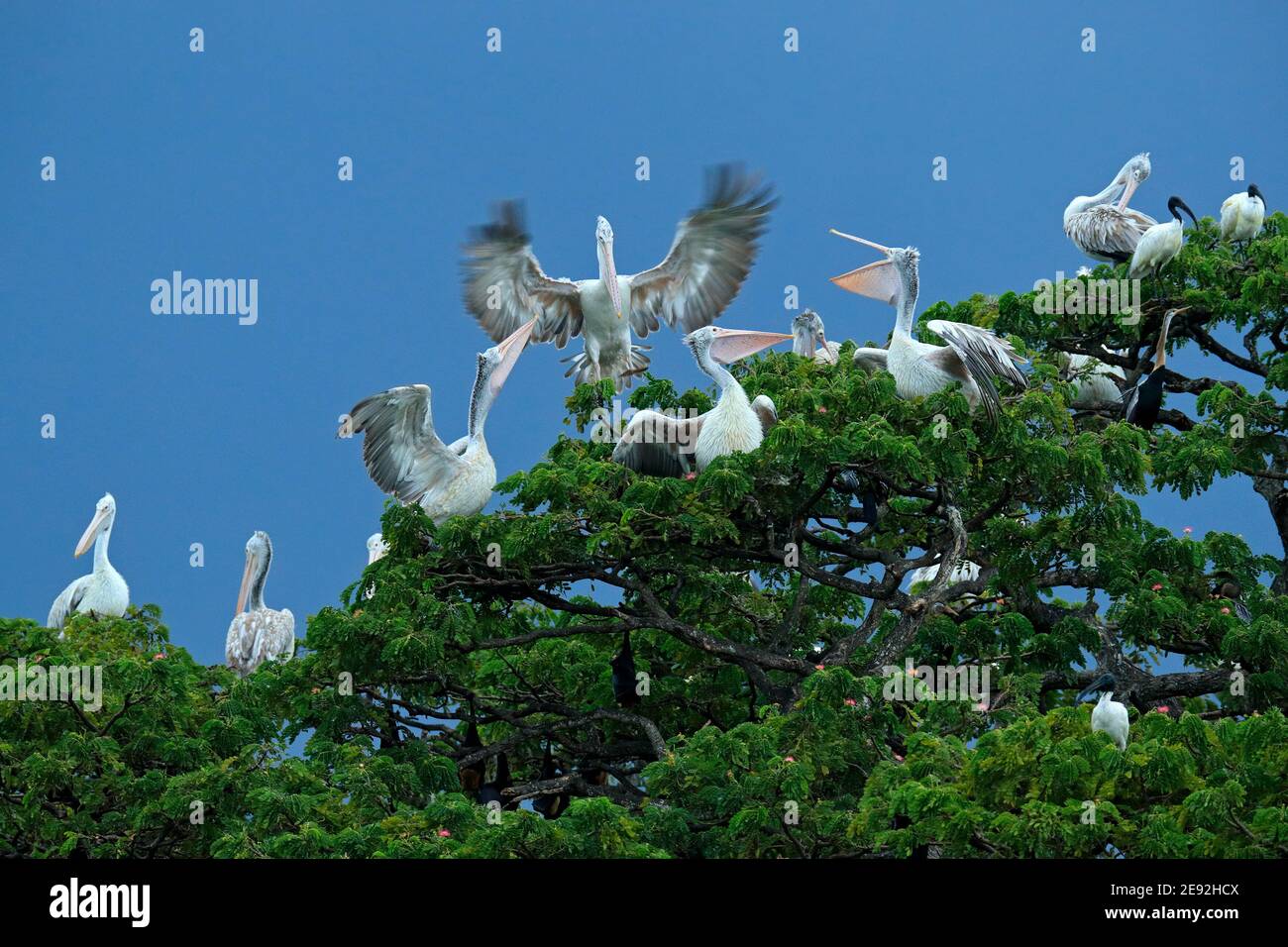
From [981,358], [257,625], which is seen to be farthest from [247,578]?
[981,358]

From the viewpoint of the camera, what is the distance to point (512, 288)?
23094 millimetres

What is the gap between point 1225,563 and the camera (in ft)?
63.9

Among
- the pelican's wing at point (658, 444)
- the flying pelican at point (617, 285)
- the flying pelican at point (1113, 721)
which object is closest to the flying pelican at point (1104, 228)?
the flying pelican at point (617, 285)

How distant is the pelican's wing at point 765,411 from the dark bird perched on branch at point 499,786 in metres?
3.70

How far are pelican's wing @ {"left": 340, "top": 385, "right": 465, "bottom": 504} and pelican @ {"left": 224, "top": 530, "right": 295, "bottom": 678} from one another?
230 inches

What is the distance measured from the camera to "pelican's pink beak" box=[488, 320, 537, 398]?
789 inches

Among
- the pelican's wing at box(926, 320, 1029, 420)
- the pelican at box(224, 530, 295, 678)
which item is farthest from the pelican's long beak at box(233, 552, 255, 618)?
the pelican's wing at box(926, 320, 1029, 420)

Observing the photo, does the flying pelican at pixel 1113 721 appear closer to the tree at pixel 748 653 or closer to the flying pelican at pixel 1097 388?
the tree at pixel 748 653

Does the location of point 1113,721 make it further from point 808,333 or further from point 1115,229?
point 1115,229

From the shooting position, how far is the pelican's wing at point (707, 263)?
892 inches

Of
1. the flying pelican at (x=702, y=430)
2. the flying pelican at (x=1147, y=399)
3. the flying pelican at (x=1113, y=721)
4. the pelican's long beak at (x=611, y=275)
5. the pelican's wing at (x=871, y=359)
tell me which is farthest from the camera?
the pelican's long beak at (x=611, y=275)

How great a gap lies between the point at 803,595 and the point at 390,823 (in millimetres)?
5202

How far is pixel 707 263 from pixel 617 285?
1.08 meters

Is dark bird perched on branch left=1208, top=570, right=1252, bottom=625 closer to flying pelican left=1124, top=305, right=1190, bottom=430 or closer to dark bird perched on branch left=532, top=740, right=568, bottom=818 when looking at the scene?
flying pelican left=1124, top=305, right=1190, bottom=430
